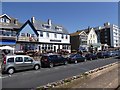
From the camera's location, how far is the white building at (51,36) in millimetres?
50438

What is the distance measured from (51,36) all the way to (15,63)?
1334 inches

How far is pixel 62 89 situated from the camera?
10.4m

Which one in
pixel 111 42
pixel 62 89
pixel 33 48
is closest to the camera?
pixel 62 89

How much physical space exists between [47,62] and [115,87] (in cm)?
1429

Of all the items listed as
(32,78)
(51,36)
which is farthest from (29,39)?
(32,78)

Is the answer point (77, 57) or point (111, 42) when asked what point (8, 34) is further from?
point (111, 42)

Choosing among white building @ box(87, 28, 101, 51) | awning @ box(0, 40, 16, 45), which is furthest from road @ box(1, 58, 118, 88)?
white building @ box(87, 28, 101, 51)

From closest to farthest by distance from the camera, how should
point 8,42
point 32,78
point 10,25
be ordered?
1. point 32,78
2. point 8,42
3. point 10,25

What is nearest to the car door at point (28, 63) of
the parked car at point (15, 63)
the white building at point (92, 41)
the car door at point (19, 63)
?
the parked car at point (15, 63)

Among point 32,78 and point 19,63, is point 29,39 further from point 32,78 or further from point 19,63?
point 32,78

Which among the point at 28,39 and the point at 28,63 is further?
the point at 28,39

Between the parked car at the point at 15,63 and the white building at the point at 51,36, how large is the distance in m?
27.0

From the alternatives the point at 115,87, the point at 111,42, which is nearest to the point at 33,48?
the point at 115,87

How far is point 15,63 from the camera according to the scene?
791 inches
